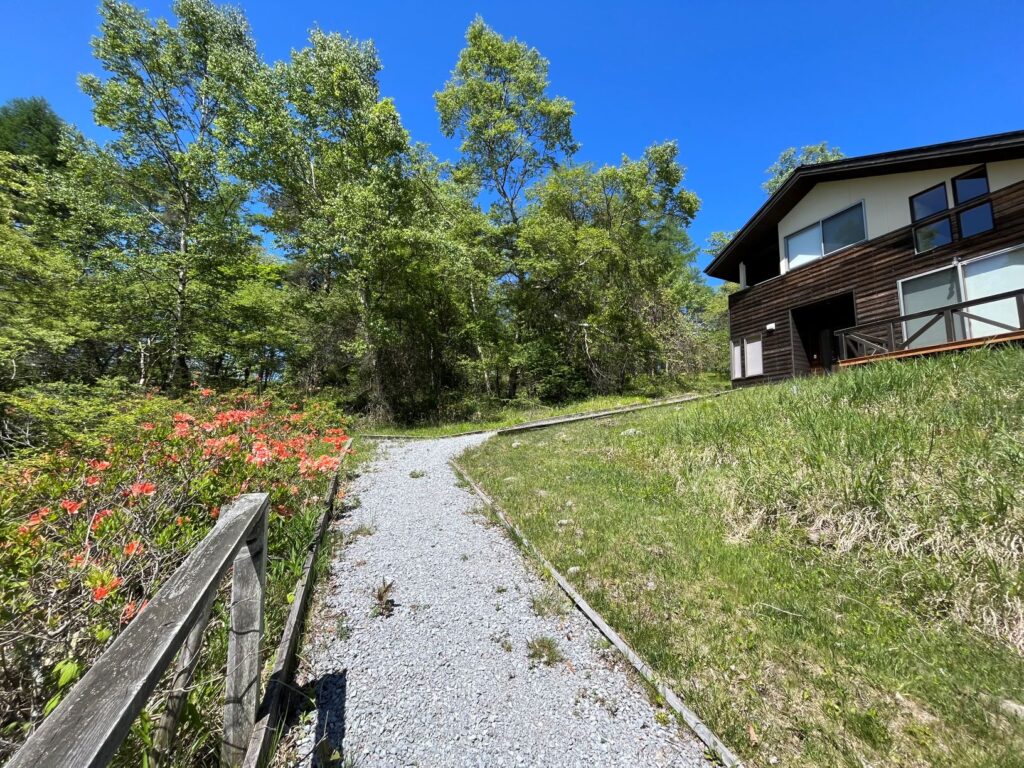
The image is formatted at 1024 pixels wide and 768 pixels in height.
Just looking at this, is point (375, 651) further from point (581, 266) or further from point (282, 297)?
point (581, 266)

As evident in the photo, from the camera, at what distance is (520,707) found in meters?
2.21

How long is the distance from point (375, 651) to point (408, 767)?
0.90 m

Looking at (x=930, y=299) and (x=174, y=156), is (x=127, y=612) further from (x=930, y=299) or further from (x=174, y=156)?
(x=174, y=156)

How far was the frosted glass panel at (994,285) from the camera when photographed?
737 centimetres

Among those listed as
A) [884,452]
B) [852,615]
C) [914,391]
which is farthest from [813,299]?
[852,615]

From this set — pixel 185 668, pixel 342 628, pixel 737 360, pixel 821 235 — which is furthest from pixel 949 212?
pixel 185 668

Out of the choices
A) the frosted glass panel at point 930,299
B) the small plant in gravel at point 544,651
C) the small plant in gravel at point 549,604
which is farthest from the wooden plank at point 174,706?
the frosted glass panel at point 930,299

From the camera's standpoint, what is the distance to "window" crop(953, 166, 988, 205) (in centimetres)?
805

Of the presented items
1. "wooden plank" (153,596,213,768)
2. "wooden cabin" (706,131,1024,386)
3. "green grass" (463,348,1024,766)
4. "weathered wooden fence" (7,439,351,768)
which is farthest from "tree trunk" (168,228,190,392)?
"wooden cabin" (706,131,1024,386)

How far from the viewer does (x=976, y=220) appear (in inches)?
319

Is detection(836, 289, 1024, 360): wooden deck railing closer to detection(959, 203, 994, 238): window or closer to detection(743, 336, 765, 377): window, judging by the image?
detection(959, 203, 994, 238): window

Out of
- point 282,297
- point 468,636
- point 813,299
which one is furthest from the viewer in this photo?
point 282,297

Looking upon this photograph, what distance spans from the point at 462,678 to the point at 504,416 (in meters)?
12.8

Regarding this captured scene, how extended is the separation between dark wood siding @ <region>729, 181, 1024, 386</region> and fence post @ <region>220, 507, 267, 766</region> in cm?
1274
